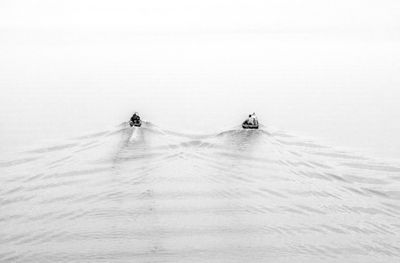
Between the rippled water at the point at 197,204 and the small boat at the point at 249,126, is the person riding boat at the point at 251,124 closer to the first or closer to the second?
the small boat at the point at 249,126

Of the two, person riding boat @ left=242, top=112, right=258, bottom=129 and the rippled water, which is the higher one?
person riding boat @ left=242, top=112, right=258, bottom=129

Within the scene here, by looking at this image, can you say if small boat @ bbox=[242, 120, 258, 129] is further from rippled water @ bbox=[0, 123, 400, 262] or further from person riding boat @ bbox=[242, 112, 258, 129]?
rippled water @ bbox=[0, 123, 400, 262]

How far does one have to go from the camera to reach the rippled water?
13906mm

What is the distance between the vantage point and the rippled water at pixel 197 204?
13906 millimetres

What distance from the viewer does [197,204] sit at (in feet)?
56.8

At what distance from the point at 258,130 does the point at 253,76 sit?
1389 inches

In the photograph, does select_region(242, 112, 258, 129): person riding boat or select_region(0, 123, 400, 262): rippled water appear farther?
select_region(242, 112, 258, 129): person riding boat

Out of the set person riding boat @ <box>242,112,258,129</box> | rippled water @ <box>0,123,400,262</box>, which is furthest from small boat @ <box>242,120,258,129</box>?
rippled water @ <box>0,123,400,262</box>

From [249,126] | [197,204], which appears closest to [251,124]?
[249,126]

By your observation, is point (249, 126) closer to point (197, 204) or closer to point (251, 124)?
point (251, 124)

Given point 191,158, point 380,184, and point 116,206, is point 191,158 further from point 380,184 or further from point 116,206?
point 380,184

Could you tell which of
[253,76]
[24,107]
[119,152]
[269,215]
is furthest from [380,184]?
[253,76]

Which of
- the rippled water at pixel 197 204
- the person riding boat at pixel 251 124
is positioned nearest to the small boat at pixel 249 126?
the person riding boat at pixel 251 124

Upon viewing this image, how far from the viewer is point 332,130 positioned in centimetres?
2959
